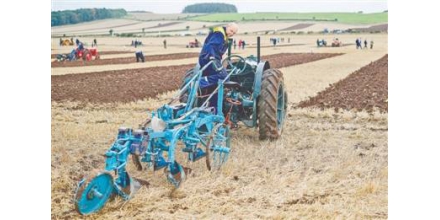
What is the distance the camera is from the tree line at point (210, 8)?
16.6ft

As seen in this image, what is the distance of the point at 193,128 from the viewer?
17.7 ft

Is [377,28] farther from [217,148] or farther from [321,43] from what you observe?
[321,43]

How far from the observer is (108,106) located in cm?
898

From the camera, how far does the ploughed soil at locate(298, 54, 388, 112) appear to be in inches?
258

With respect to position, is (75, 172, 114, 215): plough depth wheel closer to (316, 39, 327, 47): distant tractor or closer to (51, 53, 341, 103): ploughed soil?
(51, 53, 341, 103): ploughed soil

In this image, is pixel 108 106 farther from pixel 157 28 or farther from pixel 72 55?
pixel 157 28

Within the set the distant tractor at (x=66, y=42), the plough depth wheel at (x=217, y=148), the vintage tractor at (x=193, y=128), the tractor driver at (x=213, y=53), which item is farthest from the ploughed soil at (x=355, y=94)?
the distant tractor at (x=66, y=42)

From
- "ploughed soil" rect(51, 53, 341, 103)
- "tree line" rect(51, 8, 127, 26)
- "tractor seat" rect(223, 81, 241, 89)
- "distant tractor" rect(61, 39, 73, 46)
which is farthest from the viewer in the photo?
"tractor seat" rect(223, 81, 241, 89)

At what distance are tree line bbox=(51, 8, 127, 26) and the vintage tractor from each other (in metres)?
0.88

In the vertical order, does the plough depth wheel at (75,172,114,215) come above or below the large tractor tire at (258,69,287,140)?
below

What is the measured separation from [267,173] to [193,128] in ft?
2.56

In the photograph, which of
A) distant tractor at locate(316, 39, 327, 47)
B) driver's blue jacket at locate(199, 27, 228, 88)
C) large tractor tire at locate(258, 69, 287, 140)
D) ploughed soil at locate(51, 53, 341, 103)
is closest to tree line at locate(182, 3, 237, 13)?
driver's blue jacket at locate(199, 27, 228, 88)
